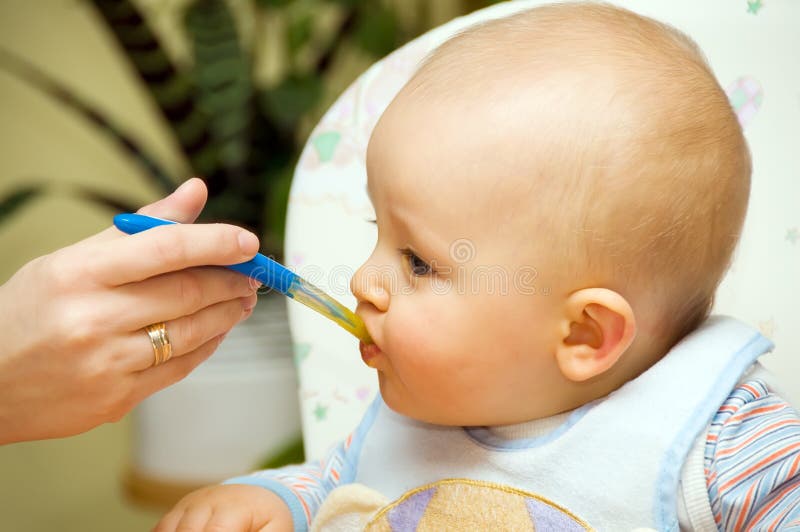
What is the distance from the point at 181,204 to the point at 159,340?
0.12m

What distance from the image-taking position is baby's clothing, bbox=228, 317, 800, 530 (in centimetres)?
62

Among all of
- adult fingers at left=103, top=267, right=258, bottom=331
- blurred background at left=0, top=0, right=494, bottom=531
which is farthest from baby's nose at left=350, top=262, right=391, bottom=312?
blurred background at left=0, top=0, right=494, bottom=531

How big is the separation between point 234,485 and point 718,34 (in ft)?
2.16

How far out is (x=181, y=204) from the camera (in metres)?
0.71

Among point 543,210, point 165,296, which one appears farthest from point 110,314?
point 543,210

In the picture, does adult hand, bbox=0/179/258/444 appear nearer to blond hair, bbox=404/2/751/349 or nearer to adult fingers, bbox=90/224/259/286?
adult fingers, bbox=90/224/259/286

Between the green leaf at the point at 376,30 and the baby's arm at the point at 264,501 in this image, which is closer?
the baby's arm at the point at 264,501

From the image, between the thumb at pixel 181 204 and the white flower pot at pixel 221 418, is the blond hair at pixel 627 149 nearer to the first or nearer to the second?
the thumb at pixel 181 204

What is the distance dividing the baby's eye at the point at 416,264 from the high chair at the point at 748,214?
0.23 meters

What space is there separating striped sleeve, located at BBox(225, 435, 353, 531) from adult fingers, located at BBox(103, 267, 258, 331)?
22 cm

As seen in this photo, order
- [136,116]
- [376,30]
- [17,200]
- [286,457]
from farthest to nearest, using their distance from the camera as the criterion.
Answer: [136,116] < [376,30] < [17,200] < [286,457]

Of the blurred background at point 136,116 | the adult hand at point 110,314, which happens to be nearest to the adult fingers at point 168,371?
the adult hand at point 110,314

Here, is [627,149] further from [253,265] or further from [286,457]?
[286,457]

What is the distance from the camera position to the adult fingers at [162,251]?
62 cm
